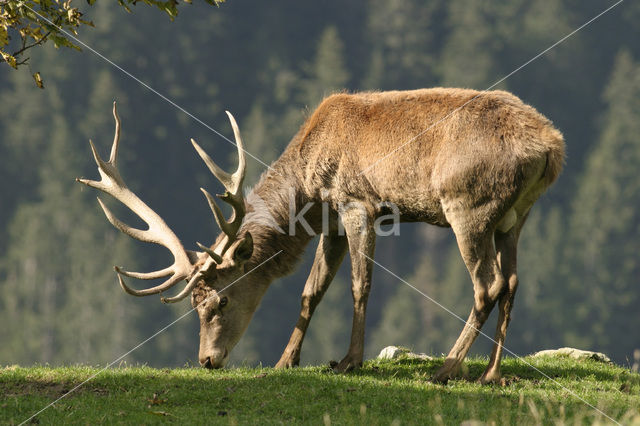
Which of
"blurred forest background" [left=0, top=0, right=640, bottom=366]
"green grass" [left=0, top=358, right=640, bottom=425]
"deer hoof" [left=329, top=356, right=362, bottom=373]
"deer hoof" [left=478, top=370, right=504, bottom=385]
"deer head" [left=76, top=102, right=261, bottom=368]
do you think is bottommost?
"green grass" [left=0, top=358, right=640, bottom=425]

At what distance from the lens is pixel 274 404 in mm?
8125

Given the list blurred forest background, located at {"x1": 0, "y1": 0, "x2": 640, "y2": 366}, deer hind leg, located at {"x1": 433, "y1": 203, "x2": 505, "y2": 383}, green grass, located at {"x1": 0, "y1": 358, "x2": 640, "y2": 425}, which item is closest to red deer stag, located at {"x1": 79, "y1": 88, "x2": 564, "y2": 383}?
deer hind leg, located at {"x1": 433, "y1": 203, "x2": 505, "y2": 383}

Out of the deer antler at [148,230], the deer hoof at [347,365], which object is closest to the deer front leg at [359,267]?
the deer hoof at [347,365]

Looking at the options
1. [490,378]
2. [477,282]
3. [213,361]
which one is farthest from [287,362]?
[477,282]

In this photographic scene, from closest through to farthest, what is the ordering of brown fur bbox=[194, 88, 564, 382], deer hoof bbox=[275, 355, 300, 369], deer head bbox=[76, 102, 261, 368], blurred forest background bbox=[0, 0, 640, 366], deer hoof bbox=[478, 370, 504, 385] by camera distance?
brown fur bbox=[194, 88, 564, 382] → deer hoof bbox=[478, 370, 504, 385] → deer head bbox=[76, 102, 261, 368] → deer hoof bbox=[275, 355, 300, 369] → blurred forest background bbox=[0, 0, 640, 366]

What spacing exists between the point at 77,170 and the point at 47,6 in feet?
243

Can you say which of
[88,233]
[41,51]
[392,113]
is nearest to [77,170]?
[88,233]

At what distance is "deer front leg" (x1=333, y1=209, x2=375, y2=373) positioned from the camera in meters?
9.66

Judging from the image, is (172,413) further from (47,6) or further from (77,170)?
(77,170)

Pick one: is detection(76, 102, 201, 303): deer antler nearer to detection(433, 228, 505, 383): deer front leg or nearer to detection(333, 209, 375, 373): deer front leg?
detection(333, 209, 375, 373): deer front leg

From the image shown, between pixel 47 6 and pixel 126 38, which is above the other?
pixel 126 38

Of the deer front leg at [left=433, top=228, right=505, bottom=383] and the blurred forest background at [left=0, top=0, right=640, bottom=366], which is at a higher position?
the blurred forest background at [left=0, top=0, right=640, bottom=366]

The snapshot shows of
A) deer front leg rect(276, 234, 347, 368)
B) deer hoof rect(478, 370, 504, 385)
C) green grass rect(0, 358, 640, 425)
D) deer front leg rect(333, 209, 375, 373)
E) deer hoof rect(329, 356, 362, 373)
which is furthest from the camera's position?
deer front leg rect(276, 234, 347, 368)

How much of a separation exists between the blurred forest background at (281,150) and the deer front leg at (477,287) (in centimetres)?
5598
